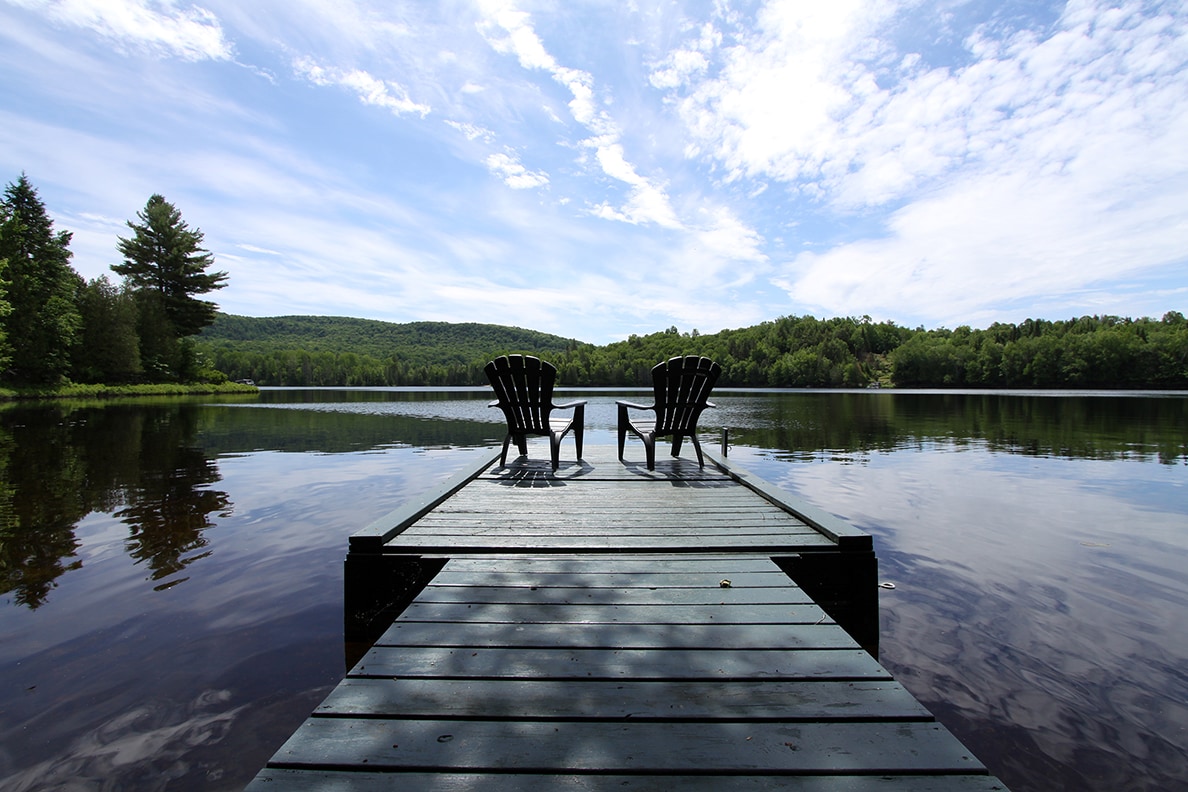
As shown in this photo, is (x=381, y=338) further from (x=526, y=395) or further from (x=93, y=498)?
(x=526, y=395)

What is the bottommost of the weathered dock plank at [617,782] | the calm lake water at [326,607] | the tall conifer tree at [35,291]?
the calm lake water at [326,607]

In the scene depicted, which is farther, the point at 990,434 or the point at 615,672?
the point at 990,434

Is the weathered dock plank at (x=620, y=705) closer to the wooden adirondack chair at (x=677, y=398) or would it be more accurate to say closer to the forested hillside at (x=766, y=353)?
the wooden adirondack chair at (x=677, y=398)

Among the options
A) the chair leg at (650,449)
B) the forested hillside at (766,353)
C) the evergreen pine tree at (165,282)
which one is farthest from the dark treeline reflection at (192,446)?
the forested hillside at (766,353)

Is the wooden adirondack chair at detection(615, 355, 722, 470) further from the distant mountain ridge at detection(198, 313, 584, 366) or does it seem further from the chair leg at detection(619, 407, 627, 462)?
the distant mountain ridge at detection(198, 313, 584, 366)

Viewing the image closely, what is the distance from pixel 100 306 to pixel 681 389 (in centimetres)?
3678

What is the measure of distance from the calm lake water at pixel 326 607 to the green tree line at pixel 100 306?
2424cm

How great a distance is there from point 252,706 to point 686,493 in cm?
296

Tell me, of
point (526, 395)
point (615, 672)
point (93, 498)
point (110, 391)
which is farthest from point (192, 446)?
point (110, 391)

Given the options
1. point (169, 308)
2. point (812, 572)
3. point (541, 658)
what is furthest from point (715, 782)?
point (169, 308)

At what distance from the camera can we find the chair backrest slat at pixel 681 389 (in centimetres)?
526

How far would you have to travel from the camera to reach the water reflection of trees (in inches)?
153

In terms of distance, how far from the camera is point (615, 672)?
5.44 ft

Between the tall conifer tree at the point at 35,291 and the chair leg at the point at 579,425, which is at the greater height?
the tall conifer tree at the point at 35,291
